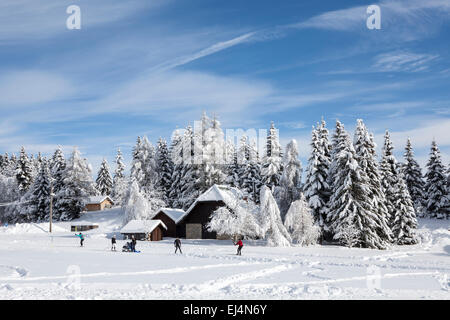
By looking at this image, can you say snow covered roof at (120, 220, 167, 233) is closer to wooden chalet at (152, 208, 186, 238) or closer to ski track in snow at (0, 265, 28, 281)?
wooden chalet at (152, 208, 186, 238)

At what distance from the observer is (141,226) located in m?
49.8

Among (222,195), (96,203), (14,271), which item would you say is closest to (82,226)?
(96,203)

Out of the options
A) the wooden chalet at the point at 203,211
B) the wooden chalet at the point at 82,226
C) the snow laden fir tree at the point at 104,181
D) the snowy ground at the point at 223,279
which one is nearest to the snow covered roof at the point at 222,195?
the wooden chalet at the point at 203,211

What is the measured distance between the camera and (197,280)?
18.2 meters

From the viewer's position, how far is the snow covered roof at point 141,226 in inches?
1924

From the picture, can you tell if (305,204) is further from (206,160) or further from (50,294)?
(50,294)

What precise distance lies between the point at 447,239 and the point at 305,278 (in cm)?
3645

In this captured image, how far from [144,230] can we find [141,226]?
4.40ft

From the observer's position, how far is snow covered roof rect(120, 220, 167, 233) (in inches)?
1924

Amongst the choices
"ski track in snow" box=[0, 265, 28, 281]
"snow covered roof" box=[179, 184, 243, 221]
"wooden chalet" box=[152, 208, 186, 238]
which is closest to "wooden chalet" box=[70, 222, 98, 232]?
"wooden chalet" box=[152, 208, 186, 238]

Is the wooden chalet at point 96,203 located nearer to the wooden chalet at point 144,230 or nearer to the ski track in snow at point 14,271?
the wooden chalet at point 144,230

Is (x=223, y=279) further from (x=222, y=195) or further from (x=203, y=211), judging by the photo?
(x=203, y=211)
